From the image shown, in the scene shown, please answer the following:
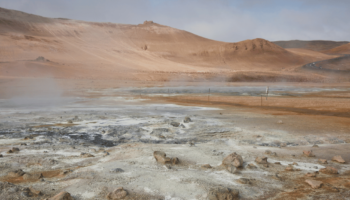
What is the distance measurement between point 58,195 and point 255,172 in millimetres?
2841

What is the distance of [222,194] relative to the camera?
3.61 meters

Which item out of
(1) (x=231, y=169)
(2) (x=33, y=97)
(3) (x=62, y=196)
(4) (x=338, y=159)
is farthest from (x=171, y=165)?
(2) (x=33, y=97)

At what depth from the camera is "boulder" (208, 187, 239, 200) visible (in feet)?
11.7

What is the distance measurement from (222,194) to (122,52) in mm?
57829

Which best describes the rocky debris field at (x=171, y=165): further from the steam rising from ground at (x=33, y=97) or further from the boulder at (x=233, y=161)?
the steam rising from ground at (x=33, y=97)

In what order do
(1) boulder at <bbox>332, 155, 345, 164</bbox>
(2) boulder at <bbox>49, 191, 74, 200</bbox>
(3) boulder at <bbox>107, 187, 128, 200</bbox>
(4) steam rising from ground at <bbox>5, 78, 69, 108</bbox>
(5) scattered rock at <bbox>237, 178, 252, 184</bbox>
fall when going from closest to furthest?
(2) boulder at <bbox>49, 191, 74, 200</bbox>, (3) boulder at <bbox>107, 187, 128, 200</bbox>, (5) scattered rock at <bbox>237, 178, 252, 184</bbox>, (1) boulder at <bbox>332, 155, 345, 164</bbox>, (4) steam rising from ground at <bbox>5, 78, 69, 108</bbox>

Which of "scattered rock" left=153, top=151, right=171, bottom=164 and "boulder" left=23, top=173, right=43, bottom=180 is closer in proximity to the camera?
"boulder" left=23, top=173, right=43, bottom=180

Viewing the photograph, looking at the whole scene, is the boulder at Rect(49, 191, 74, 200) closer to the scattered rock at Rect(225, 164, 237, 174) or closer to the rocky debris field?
the rocky debris field

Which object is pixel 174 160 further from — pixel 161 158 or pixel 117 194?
pixel 117 194

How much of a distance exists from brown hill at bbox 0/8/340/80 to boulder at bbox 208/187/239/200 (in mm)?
35960

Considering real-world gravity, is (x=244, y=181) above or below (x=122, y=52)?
below

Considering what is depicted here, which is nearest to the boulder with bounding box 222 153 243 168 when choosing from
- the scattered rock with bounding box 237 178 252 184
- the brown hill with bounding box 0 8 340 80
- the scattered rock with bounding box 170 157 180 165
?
the scattered rock with bounding box 237 178 252 184

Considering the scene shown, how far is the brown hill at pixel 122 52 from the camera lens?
41.2 meters

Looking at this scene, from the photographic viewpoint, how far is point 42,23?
221 feet
